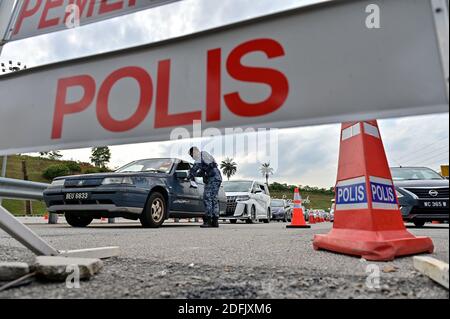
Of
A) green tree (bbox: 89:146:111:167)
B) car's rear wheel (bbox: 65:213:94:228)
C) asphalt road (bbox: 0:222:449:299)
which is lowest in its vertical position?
asphalt road (bbox: 0:222:449:299)

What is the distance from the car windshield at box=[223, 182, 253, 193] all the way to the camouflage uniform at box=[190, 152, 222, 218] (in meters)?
4.16

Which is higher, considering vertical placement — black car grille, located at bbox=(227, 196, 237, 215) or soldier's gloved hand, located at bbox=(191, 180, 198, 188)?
soldier's gloved hand, located at bbox=(191, 180, 198, 188)

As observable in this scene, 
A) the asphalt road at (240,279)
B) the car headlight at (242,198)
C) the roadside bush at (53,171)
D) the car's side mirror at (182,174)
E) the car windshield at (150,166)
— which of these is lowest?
the asphalt road at (240,279)

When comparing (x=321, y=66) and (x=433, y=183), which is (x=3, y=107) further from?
(x=433, y=183)

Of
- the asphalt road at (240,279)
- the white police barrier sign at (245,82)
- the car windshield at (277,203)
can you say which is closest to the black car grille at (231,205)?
the car windshield at (277,203)

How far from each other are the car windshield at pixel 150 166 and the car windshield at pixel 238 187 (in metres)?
4.65

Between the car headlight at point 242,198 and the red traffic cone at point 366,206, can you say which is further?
the car headlight at point 242,198

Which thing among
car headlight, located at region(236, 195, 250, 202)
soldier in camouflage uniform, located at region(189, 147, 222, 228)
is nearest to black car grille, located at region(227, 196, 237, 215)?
car headlight, located at region(236, 195, 250, 202)

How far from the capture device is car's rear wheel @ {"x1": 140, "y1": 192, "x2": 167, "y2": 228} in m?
6.71

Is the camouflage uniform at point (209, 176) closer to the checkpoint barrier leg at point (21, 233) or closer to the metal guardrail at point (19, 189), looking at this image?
the metal guardrail at point (19, 189)

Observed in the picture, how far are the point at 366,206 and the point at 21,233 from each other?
2381 mm

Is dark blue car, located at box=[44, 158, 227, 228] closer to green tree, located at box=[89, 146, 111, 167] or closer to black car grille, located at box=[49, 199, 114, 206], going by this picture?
black car grille, located at box=[49, 199, 114, 206]

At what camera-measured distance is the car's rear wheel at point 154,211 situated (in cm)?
671

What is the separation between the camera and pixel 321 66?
5.41ft
